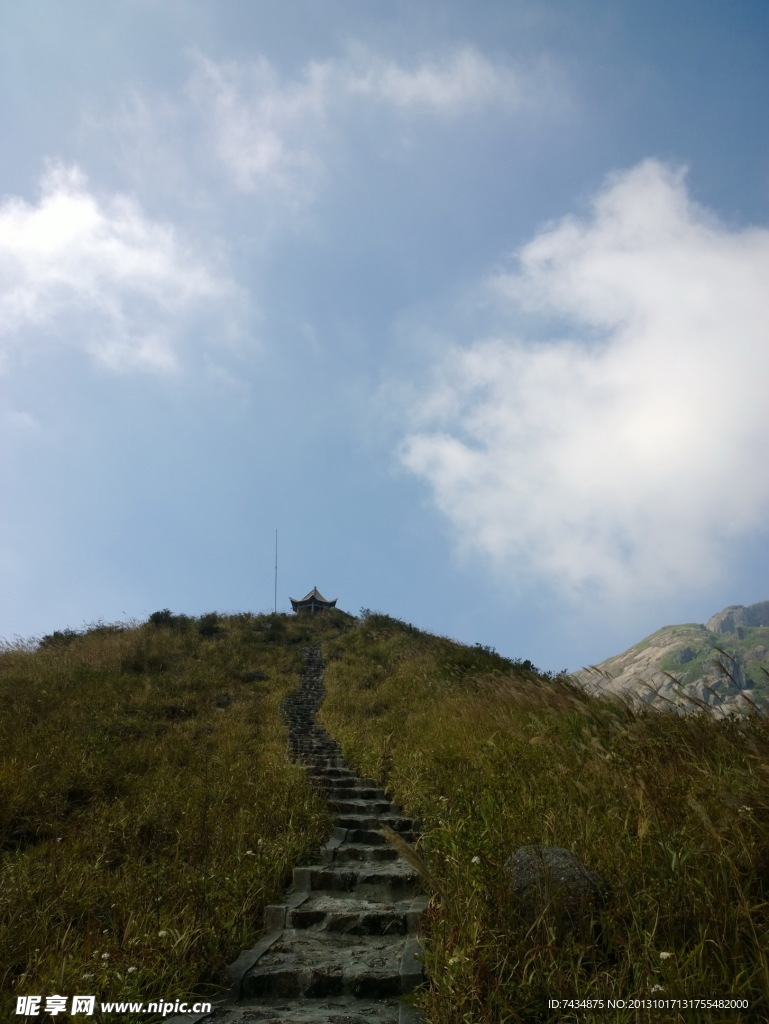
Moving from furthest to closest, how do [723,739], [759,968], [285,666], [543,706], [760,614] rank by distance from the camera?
[760,614], [285,666], [543,706], [723,739], [759,968]

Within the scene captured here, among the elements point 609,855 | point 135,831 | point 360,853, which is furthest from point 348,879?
point 609,855

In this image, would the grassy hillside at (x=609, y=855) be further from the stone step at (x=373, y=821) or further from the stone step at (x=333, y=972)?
the stone step at (x=333, y=972)

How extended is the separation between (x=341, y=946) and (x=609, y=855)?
2792 millimetres

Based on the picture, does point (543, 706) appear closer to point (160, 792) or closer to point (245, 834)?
point (245, 834)

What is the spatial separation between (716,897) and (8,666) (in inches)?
819

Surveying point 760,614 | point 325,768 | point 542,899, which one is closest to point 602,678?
point 542,899

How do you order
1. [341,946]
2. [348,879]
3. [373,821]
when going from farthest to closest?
[373,821]
[348,879]
[341,946]

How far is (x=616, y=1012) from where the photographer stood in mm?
2967

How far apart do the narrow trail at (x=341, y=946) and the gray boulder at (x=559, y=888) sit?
1.09 meters

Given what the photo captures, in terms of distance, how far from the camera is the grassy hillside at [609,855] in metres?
3.16

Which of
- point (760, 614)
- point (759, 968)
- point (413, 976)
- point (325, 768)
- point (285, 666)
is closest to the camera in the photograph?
point (759, 968)

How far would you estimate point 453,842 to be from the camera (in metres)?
5.26

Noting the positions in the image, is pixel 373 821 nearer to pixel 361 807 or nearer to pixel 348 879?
pixel 361 807

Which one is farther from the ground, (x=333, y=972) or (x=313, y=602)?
(x=313, y=602)
